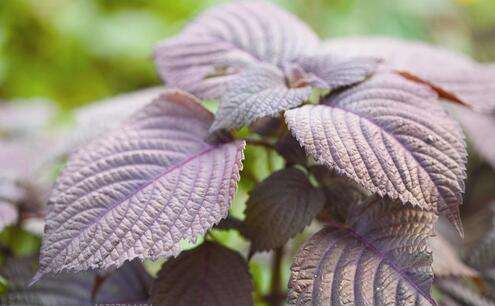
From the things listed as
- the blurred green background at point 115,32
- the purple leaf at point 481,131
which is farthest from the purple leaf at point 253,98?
the blurred green background at point 115,32

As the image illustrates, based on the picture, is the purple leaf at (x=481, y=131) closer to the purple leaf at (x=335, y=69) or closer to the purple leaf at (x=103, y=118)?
the purple leaf at (x=335, y=69)

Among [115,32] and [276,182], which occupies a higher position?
[276,182]

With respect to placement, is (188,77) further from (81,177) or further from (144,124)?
(81,177)

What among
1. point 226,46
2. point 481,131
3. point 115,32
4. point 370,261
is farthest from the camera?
point 115,32

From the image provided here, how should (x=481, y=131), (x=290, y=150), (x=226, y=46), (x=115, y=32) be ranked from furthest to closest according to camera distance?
(x=115, y=32)
(x=481, y=131)
(x=226, y=46)
(x=290, y=150)

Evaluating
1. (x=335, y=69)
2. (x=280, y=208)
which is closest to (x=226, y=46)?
(x=335, y=69)

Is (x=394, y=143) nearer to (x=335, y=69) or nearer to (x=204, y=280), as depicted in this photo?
(x=335, y=69)
